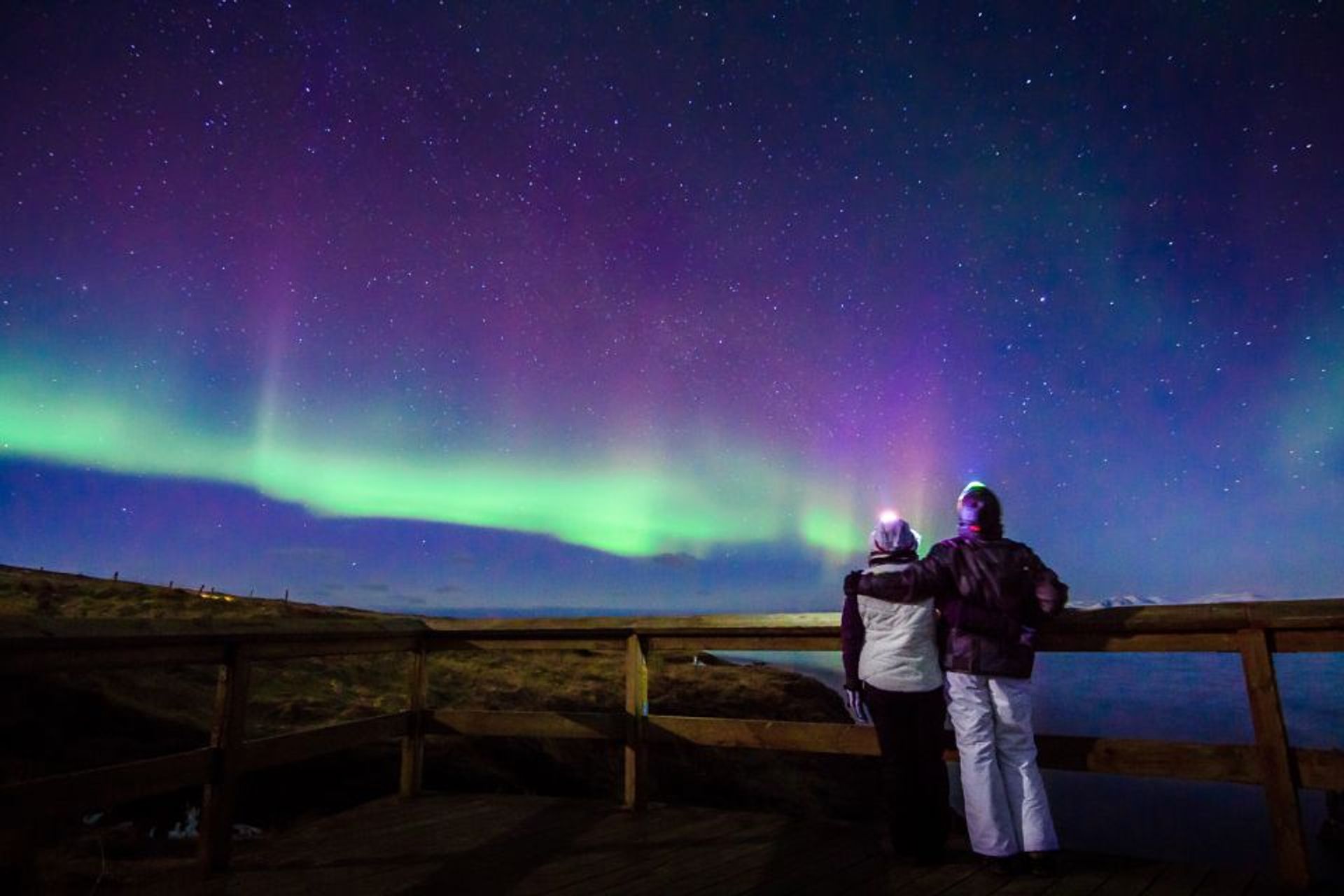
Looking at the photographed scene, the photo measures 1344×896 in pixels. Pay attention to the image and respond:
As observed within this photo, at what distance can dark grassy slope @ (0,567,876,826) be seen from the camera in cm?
826

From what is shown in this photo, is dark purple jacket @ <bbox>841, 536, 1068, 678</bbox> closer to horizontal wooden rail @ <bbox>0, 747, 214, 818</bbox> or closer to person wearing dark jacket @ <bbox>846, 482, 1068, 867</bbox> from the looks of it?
person wearing dark jacket @ <bbox>846, 482, 1068, 867</bbox>

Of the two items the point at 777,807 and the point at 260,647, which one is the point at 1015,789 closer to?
the point at 260,647

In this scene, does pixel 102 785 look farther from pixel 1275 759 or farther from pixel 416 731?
pixel 1275 759

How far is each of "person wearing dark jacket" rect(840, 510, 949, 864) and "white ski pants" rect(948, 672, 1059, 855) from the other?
150 mm

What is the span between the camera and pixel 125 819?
741cm

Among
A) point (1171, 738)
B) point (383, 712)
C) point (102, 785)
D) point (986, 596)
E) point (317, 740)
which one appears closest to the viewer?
point (102, 785)

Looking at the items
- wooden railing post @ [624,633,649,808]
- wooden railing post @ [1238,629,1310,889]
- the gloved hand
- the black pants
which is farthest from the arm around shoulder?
wooden railing post @ [624,633,649,808]

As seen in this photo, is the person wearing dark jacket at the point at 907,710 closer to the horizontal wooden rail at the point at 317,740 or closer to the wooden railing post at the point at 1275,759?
the wooden railing post at the point at 1275,759

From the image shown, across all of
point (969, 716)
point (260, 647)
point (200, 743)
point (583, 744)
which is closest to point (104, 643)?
point (260, 647)

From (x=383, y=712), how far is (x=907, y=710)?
33.2 ft

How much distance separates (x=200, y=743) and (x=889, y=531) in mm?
9354

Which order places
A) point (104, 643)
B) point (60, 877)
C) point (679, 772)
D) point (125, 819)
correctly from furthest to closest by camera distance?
1. point (679, 772)
2. point (125, 819)
3. point (60, 877)
4. point (104, 643)

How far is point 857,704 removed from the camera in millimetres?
4125

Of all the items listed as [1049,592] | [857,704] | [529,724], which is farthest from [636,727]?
[1049,592]
